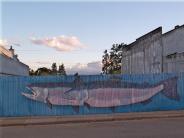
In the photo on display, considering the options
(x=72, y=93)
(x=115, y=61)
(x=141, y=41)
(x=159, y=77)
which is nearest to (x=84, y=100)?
(x=72, y=93)

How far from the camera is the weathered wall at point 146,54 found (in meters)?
36.9

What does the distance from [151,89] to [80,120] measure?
208 inches

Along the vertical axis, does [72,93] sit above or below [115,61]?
below

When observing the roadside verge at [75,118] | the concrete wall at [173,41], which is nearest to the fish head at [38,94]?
the roadside verge at [75,118]

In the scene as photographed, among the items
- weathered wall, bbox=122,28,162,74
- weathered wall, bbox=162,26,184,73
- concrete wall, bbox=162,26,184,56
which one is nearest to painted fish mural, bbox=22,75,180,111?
weathered wall, bbox=162,26,184,73

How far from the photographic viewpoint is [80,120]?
2184 cm

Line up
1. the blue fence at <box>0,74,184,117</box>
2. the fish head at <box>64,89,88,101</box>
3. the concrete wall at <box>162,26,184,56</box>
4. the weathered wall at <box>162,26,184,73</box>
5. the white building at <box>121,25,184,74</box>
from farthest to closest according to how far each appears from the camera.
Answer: the concrete wall at <box>162,26,184,56</box> < the white building at <box>121,25,184,74</box> < the weathered wall at <box>162,26,184,73</box> < the fish head at <box>64,89,88,101</box> < the blue fence at <box>0,74,184,117</box>

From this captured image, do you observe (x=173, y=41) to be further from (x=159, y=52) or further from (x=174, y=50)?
(x=159, y=52)

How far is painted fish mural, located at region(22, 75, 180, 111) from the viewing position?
969 inches

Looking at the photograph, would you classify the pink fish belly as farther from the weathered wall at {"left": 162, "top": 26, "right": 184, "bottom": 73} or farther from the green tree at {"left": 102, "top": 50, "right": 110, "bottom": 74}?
the green tree at {"left": 102, "top": 50, "right": 110, "bottom": 74}

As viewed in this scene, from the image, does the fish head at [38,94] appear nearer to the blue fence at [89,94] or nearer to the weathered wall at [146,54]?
the blue fence at [89,94]

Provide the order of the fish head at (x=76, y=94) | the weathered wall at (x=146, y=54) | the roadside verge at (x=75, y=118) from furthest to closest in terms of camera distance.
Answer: the weathered wall at (x=146, y=54), the fish head at (x=76, y=94), the roadside verge at (x=75, y=118)

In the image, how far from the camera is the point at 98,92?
25.0 metres

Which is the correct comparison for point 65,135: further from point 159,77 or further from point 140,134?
point 159,77
